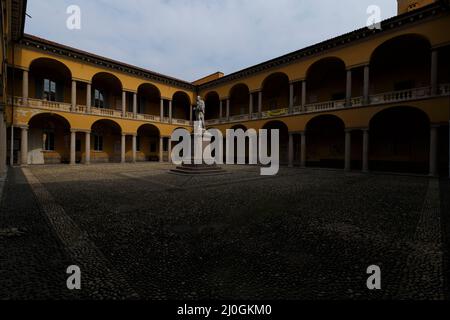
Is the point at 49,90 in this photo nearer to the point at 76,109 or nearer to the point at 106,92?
the point at 76,109

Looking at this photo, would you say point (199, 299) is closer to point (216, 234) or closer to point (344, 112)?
point (216, 234)

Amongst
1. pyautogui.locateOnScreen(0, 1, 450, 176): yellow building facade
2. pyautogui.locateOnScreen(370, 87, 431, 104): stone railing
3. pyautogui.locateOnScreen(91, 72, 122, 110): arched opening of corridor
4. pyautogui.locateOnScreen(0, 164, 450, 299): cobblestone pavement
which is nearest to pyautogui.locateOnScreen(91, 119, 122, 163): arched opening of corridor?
pyautogui.locateOnScreen(0, 1, 450, 176): yellow building facade

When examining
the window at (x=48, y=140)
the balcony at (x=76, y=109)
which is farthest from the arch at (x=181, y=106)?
the window at (x=48, y=140)

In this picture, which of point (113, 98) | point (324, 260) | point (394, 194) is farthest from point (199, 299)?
point (113, 98)

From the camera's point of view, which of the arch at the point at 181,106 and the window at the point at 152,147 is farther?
the arch at the point at 181,106

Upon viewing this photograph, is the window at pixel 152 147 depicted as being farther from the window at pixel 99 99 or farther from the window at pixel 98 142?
the window at pixel 99 99

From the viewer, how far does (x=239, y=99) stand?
27.1m

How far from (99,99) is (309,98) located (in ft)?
70.4

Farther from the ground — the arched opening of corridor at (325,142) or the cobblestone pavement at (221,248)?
the arched opening of corridor at (325,142)

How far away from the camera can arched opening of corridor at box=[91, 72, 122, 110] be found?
21.4m

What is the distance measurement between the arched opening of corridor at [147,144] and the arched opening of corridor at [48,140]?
23.7ft

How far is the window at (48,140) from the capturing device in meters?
19.6

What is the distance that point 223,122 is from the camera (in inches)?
992

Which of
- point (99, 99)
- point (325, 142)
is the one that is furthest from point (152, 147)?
point (325, 142)
